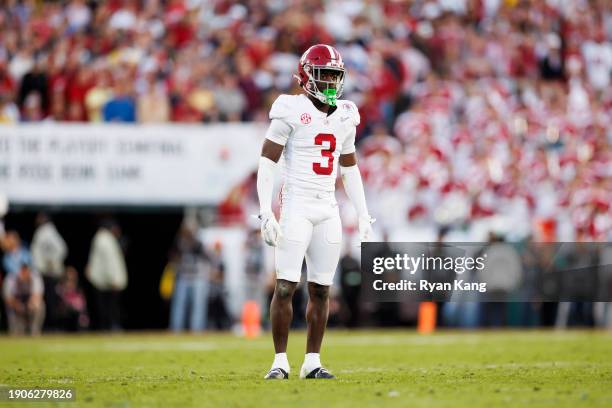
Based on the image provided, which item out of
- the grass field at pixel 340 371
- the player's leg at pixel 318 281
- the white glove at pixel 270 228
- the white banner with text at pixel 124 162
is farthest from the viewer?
the white banner with text at pixel 124 162

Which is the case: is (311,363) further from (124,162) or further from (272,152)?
(124,162)

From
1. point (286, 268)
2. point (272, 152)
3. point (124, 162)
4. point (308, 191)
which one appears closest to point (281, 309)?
point (286, 268)

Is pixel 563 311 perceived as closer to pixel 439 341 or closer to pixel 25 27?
pixel 439 341

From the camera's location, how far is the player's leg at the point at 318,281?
848 cm

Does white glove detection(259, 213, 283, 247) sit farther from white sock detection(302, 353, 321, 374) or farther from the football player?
white sock detection(302, 353, 321, 374)

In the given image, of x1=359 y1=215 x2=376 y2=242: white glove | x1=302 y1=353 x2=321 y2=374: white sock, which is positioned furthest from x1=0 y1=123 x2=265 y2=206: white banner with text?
x1=302 y1=353 x2=321 y2=374: white sock

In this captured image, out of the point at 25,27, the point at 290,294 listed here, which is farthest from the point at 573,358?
the point at 25,27

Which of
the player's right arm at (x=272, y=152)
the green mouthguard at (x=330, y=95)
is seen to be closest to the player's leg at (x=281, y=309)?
the player's right arm at (x=272, y=152)

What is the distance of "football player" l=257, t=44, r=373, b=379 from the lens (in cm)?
840

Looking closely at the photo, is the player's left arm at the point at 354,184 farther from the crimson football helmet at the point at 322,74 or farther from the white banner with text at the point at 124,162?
the white banner with text at the point at 124,162

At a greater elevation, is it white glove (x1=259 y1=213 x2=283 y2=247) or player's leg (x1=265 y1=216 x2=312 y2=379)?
white glove (x1=259 y1=213 x2=283 y2=247)

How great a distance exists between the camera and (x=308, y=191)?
27.9 ft

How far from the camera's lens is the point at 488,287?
29.3 ft

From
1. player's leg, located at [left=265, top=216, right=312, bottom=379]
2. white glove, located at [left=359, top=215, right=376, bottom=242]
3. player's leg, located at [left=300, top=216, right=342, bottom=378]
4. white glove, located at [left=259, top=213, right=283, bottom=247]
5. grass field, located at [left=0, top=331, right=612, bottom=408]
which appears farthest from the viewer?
white glove, located at [left=359, top=215, right=376, bottom=242]
